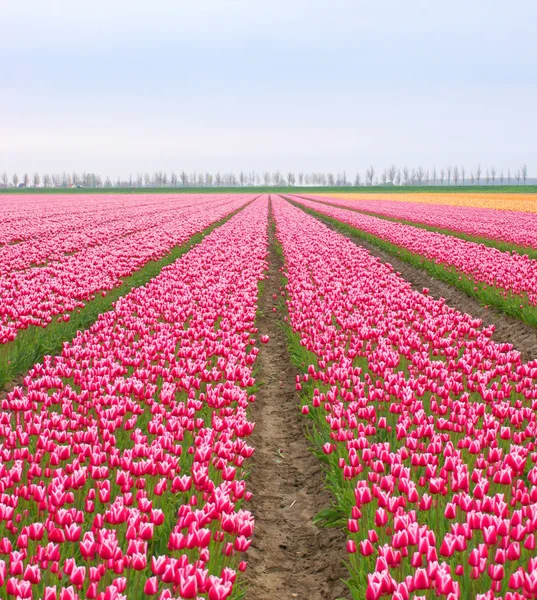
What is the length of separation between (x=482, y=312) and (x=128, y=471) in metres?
10.9

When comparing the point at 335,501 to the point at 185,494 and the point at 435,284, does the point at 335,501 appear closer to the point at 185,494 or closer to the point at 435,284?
the point at 185,494

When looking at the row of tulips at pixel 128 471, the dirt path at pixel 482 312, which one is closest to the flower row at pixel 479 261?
the dirt path at pixel 482 312

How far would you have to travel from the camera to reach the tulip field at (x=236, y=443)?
3691mm

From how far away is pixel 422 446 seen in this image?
18.4ft

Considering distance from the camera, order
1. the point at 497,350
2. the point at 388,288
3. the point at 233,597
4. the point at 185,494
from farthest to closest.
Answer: the point at 388,288
the point at 497,350
the point at 185,494
the point at 233,597

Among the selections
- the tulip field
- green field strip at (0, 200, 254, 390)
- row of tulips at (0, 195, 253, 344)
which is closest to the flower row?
the tulip field

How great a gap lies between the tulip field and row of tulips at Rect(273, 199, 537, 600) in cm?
2

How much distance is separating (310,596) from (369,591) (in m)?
1.28

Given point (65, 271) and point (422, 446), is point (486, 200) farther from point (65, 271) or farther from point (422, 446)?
point (422, 446)

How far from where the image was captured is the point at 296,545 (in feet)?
17.3

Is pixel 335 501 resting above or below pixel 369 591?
below

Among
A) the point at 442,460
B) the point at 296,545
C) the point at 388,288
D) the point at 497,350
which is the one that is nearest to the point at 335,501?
the point at 296,545

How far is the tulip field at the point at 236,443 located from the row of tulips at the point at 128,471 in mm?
21

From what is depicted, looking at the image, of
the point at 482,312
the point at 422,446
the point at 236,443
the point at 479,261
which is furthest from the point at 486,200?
the point at 236,443
